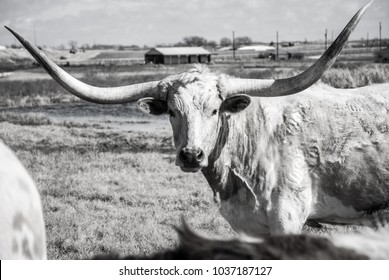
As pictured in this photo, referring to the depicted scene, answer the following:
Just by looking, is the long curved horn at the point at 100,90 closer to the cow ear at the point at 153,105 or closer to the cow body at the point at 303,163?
the cow ear at the point at 153,105

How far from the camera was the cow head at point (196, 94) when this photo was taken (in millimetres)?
4449

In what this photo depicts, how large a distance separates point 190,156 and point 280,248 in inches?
105

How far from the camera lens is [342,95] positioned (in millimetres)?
5125

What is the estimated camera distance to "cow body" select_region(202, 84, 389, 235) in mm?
4613

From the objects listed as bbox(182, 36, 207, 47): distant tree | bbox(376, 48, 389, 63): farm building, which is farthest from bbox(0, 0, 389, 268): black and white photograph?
bbox(182, 36, 207, 47): distant tree

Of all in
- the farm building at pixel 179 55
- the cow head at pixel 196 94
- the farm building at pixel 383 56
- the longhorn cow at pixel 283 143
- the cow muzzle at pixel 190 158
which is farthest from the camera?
the farm building at pixel 179 55

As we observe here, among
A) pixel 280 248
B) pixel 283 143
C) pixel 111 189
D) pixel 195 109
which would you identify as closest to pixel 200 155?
pixel 195 109

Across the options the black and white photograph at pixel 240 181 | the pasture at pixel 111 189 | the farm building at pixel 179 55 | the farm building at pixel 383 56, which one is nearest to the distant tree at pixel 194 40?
the farm building at pixel 179 55

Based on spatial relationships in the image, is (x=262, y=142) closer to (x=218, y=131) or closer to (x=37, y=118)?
(x=218, y=131)

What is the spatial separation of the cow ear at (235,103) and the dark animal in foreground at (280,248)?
10.2ft

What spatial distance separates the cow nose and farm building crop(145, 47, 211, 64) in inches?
3444
